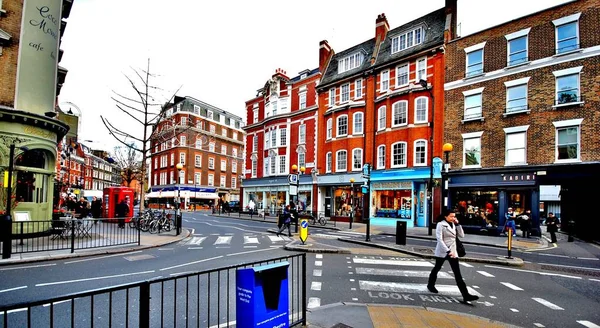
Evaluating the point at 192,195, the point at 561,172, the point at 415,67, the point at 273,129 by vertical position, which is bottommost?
the point at 192,195

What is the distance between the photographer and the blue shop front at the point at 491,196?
19375 millimetres

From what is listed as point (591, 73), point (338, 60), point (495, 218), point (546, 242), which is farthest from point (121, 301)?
point (338, 60)

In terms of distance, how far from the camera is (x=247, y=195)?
4219 cm

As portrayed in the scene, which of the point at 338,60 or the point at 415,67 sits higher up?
the point at 338,60

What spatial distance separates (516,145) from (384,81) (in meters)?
11.5

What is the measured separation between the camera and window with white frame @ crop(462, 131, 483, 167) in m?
21.8

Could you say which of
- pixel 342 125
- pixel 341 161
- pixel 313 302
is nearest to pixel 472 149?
pixel 341 161

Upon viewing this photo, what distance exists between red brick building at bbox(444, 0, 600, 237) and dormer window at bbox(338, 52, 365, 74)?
8629 millimetres

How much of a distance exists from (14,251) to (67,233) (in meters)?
3.67

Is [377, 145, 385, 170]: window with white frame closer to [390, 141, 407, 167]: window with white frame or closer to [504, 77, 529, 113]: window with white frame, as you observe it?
[390, 141, 407, 167]: window with white frame

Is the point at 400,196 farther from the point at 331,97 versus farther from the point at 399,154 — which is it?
the point at 331,97

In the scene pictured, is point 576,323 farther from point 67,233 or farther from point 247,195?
point 247,195

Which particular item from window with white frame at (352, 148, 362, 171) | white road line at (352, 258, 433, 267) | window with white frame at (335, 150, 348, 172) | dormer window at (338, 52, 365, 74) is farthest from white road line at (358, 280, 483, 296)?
dormer window at (338, 52, 365, 74)

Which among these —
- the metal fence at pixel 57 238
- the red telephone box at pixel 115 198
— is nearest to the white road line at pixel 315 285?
the metal fence at pixel 57 238
